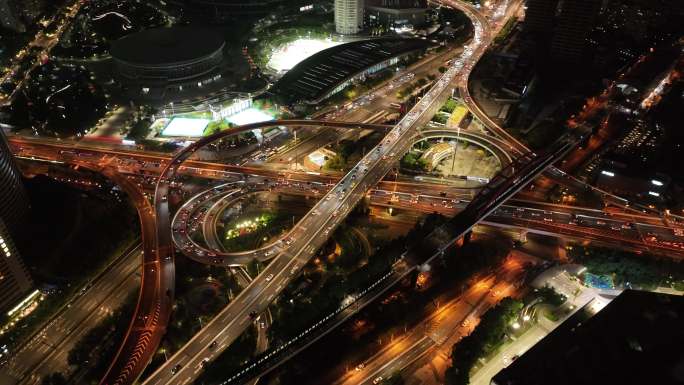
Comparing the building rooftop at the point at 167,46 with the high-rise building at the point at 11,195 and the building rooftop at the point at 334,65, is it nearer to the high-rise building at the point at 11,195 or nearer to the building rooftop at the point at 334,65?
the building rooftop at the point at 334,65

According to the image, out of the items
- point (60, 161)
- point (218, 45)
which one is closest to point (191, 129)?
point (60, 161)

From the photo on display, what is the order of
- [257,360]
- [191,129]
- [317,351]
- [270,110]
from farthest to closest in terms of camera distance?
[270,110]
[191,129]
[317,351]
[257,360]

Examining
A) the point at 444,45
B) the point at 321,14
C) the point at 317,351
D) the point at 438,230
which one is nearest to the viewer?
the point at 317,351

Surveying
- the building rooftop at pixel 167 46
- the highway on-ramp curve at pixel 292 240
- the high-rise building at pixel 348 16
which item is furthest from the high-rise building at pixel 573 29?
the building rooftop at pixel 167 46

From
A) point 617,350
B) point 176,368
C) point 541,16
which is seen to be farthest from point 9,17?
point 617,350

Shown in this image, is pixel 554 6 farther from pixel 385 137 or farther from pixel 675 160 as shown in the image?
pixel 385 137

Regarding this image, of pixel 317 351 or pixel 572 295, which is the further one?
pixel 572 295

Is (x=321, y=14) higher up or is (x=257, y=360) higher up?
(x=321, y=14)

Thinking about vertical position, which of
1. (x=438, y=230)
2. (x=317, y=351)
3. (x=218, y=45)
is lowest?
(x=317, y=351)
